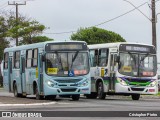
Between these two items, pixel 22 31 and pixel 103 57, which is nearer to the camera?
pixel 103 57

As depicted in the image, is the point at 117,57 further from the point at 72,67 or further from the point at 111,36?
the point at 111,36

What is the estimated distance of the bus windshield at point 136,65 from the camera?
3148 cm

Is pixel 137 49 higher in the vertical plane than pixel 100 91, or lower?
higher

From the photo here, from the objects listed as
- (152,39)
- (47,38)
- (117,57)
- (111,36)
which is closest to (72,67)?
(117,57)

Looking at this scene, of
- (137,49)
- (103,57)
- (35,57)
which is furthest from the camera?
(103,57)

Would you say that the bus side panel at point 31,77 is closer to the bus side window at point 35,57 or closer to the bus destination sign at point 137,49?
the bus side window at point 35,57

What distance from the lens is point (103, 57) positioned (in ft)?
108

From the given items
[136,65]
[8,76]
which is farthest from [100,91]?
[8,76]

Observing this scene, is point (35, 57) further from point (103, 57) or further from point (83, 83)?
point (103, 57)

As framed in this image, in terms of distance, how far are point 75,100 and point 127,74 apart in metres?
3.07

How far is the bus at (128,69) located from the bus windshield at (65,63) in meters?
2.37

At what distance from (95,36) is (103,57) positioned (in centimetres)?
4779

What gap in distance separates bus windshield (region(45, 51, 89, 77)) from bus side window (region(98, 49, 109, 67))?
2.89m

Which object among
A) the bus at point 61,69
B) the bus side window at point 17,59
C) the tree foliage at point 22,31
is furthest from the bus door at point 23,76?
the tree foliage at point 22,31
